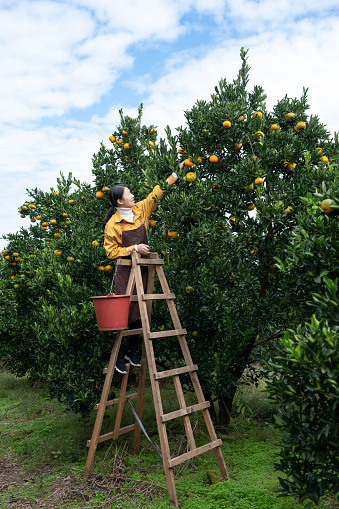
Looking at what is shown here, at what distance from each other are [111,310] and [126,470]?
187cm

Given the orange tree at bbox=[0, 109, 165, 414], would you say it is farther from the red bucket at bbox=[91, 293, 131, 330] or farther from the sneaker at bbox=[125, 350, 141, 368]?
the red bucket at bbox=[91, 293, 131, 330]

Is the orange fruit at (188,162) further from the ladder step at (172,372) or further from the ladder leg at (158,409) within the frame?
the ladder step at (172,372)

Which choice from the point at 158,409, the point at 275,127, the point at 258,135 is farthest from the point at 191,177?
the point at 158,409

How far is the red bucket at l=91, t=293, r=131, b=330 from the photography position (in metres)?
4.19

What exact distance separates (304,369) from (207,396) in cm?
340

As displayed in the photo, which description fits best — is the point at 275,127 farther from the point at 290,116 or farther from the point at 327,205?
the point at 327,205

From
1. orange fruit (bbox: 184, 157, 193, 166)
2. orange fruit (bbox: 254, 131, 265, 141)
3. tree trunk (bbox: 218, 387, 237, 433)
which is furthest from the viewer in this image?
tree trunk (bbox: 218, 387, 237, 433)

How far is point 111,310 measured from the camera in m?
4.21

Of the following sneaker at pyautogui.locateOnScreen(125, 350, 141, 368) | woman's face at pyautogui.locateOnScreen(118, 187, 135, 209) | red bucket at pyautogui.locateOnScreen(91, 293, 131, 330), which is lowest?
Answer: sneaker at pyautogui.locateOnScreen(125, 350, 141, 368)

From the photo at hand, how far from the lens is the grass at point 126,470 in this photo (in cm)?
386

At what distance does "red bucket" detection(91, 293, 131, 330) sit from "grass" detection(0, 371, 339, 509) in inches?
63.1

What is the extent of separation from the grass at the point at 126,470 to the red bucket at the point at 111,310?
5.26 ft

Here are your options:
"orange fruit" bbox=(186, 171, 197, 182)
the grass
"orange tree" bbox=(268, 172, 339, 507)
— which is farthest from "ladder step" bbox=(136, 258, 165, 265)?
"orange tree" bbox=(268, 172, 339, 507)

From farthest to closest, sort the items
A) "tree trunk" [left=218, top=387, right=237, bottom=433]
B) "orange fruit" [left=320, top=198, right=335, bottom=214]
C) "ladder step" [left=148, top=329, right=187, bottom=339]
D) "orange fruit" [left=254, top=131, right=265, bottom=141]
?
"tree trunk" [left=218, top=387, right=237, bottom=433] < "orange fruit" [left=254, top=131, right=265, bottom=141] < "ladder step" [left=148, top=329, right=187, bottom=339] < "orange fruit" [left=320, top=198, right=335, bottom=214]
